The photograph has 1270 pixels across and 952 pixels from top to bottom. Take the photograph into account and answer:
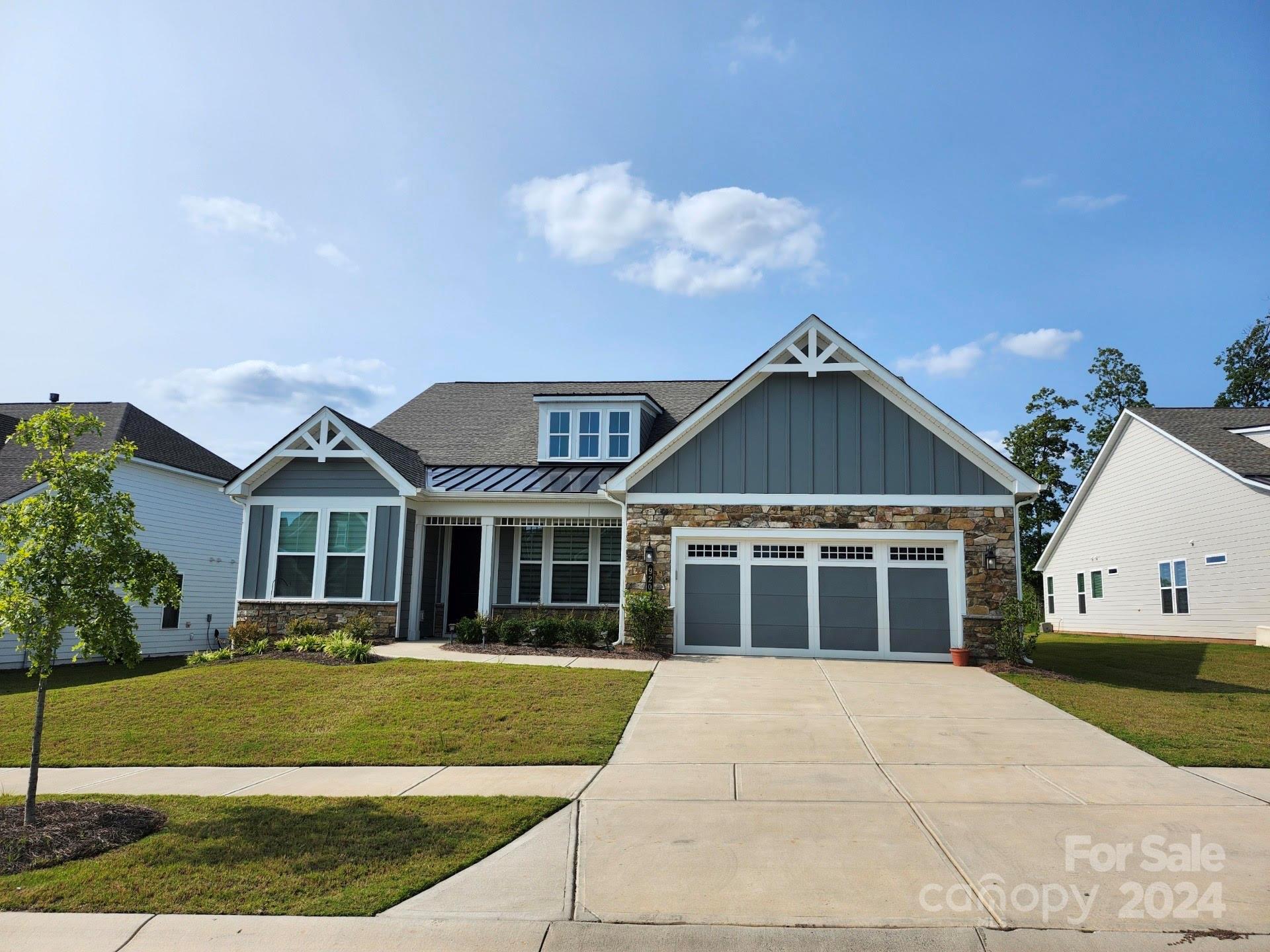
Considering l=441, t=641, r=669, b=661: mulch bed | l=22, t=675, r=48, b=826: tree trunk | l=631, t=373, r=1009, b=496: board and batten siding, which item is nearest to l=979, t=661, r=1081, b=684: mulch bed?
l=631, t=373, r=1009, b=496: board and batten siding

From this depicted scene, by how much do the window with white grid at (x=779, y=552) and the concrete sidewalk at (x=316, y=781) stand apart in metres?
8.47

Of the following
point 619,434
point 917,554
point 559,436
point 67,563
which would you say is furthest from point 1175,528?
point 67,563

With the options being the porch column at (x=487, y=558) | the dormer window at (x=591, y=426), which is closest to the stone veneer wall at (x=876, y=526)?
the porch column at (x=487, y=558)

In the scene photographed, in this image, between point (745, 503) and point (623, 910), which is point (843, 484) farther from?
point (623, 910)

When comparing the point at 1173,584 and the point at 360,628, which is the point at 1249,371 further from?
the point at 360,628

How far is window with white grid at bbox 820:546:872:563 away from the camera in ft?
52.7

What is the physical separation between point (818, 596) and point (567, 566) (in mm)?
5733

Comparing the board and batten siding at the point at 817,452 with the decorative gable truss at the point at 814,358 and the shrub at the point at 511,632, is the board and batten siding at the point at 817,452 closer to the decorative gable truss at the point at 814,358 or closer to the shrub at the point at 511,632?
the decorative gable truss at the point at 814,358

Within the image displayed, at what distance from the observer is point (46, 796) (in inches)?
303

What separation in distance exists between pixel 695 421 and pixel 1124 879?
463 inches

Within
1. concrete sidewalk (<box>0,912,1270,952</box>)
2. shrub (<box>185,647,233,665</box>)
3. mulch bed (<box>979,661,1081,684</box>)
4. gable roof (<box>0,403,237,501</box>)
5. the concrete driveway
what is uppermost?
gable roof (<box>0,403,237,501</box>)

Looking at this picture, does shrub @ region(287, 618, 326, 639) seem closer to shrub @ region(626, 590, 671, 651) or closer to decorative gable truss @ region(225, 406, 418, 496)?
decorative gable truss @ region(225, 406, 418, 496)

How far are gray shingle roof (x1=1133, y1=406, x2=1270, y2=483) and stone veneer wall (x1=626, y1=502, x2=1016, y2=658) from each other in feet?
Answer: 29.8

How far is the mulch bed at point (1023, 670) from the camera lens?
13.9m
